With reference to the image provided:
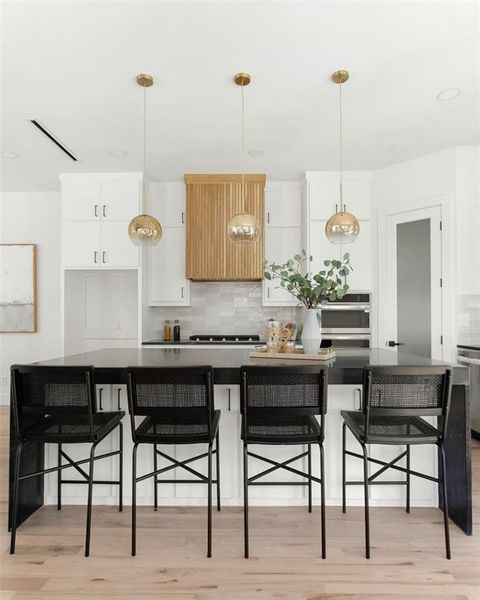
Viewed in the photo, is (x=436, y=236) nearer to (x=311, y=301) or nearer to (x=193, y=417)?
(x=311, y=301)

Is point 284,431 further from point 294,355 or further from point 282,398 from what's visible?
point 294,355

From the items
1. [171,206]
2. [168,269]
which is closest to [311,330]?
[168,269]

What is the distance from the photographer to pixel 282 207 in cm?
459

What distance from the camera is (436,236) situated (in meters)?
3.86

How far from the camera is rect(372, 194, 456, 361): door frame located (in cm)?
374

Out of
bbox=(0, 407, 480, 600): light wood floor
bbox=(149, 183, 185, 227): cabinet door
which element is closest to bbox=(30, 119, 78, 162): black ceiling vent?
bbox=(149, 183, 185, 227): cabinet door

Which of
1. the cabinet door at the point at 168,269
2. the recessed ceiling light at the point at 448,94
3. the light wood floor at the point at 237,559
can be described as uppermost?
the recessed ceiling light at the point at 448,94

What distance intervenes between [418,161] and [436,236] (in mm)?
846

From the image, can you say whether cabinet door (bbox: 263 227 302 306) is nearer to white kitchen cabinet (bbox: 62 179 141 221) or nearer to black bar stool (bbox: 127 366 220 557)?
white kitchen cabinet (bbox: 62 179 141 221)

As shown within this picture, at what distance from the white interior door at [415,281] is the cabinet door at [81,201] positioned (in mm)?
3384

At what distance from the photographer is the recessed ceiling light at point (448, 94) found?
2703 mm

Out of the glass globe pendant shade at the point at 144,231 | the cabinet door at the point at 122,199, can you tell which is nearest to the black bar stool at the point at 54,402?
the glass globe pendant shade at the point at 144,231

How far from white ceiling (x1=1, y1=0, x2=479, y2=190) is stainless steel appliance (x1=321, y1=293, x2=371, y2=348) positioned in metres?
1.60

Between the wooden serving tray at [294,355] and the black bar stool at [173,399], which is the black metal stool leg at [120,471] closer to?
the black bar stool at [173,399]
